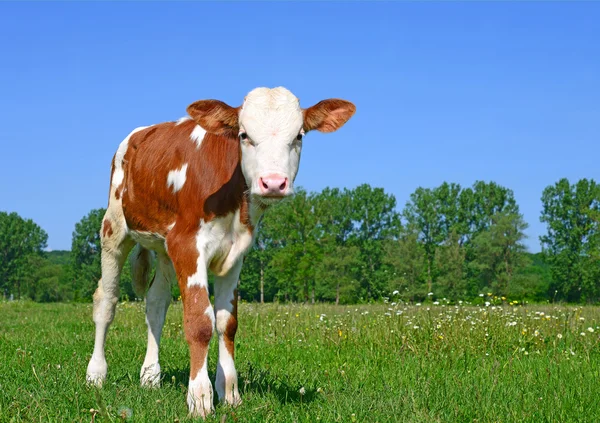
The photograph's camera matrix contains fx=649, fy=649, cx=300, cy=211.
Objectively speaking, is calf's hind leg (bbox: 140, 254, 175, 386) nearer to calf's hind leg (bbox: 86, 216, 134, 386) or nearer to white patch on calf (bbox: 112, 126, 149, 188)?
calf's hind leg (bbox: 86, 216, 134, 386)

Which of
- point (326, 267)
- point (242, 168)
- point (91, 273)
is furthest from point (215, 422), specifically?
point (91, 273)

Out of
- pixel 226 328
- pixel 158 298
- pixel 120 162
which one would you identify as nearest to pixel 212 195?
pixel 226 328

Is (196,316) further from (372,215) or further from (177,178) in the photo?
(372,215)

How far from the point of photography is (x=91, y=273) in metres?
79.6

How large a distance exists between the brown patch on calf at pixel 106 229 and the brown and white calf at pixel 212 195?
0.53m

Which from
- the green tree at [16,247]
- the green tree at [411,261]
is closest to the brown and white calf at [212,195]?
the green tree at [411,261]

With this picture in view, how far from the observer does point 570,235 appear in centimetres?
7444

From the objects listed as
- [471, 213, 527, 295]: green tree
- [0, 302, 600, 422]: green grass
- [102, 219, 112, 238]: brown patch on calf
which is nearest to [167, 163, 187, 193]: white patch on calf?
[102, 219, 112, 238]: brown patch on calf

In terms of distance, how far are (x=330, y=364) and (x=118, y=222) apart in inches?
115

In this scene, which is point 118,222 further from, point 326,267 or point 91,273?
point 91,273

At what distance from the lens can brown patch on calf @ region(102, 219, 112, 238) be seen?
7238mm

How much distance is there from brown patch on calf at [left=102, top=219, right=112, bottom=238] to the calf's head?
2329mm

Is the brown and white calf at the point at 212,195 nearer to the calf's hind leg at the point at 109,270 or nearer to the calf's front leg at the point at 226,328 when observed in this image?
the calf's front leg at the point at 226,328

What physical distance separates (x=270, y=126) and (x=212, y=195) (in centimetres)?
82
